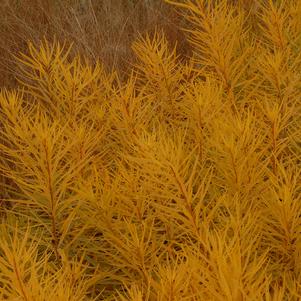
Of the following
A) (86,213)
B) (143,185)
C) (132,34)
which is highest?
(143,185)

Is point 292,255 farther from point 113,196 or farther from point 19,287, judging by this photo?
point 19,287

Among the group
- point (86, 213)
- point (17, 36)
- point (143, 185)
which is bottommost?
point (17, 36)

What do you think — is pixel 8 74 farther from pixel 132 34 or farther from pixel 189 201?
pixel 189 201

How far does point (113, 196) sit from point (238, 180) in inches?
6.1

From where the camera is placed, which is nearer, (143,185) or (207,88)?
(143,185)

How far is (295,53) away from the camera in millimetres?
1249

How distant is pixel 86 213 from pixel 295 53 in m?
0.57

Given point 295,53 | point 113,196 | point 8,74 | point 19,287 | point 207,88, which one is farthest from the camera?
point 8,74

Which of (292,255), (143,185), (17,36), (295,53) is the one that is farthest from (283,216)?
(17,36)

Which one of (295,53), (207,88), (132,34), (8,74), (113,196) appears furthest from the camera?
(132,34)

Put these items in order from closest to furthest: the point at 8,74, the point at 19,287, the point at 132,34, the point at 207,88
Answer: the point at 19,287 < the point at 207,88 < the point at 8,74 < the point at 132,34

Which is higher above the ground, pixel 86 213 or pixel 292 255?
pixel 292 255

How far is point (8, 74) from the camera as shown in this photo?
64.4 inches

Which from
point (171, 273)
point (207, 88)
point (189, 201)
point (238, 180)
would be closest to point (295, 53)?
point (207, 88)
